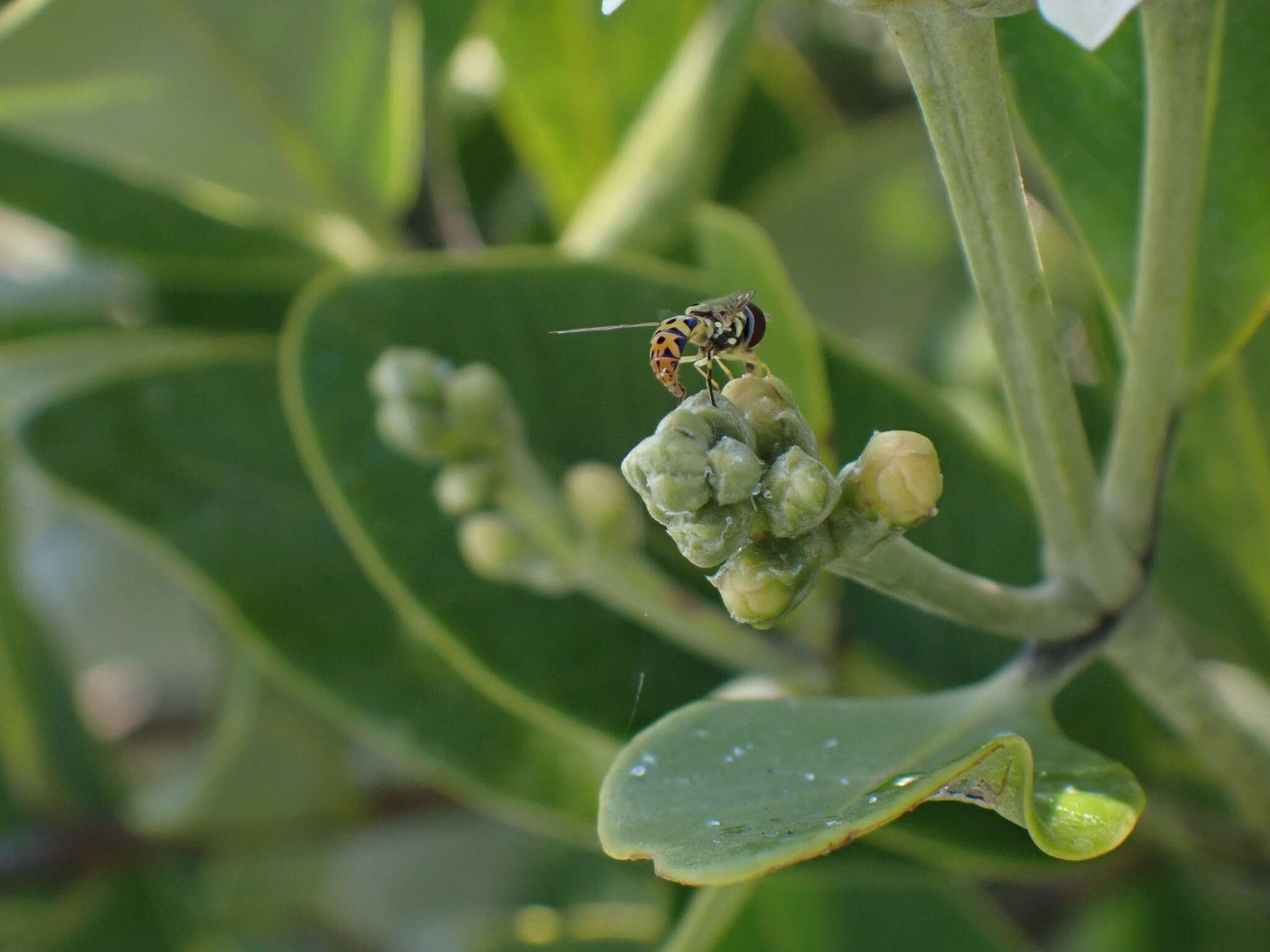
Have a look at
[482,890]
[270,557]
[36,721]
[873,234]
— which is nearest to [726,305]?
[270,557]

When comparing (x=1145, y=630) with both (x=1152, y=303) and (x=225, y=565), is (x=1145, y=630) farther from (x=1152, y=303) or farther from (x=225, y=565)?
(x=225, y=565)

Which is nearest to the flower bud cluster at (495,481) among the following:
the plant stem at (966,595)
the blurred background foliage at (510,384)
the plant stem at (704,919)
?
the blurred background foliage at (510,384)

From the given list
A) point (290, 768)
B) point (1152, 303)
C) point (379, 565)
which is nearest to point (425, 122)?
point (379, 565)

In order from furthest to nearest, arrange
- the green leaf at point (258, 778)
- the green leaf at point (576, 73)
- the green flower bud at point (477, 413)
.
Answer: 1. the green leaf at point (258, 778)
2. the green leaf at point (576, 73)
3. the green flower bud at point (477, 413)

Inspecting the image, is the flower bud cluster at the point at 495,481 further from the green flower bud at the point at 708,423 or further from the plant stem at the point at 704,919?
the green flower bud at the point at 708,423

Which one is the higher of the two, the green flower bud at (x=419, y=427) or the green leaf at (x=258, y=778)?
the green flower bud at (x=419, y=427)

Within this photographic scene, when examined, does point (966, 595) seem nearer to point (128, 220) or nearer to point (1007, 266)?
point (1007, 266)

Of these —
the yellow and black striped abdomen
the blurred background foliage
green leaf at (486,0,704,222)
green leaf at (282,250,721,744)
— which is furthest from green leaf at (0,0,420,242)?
the yellow and black striped abdomen
